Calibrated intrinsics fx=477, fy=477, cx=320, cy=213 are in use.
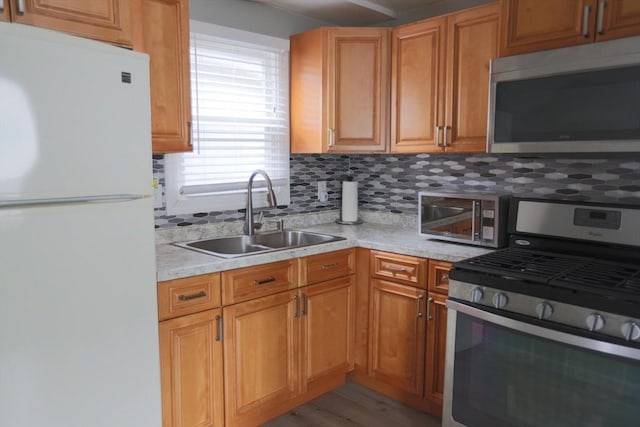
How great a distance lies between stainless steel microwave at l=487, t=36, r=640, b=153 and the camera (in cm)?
180

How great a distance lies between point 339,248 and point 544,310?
44.5 inches

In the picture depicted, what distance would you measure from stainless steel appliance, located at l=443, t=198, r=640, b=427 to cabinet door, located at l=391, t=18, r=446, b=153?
0.69 m

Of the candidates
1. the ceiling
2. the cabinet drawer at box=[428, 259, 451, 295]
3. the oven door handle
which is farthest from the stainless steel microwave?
the ceiling

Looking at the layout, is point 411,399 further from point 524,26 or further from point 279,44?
point 279,44

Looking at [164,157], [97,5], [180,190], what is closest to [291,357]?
[180,190]

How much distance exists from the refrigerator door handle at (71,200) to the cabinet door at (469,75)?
162 centimetres

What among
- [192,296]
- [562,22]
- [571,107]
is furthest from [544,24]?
[192,296]

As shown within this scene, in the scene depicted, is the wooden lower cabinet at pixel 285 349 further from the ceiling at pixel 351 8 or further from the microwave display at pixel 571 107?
the ceiling at pixel 351 8

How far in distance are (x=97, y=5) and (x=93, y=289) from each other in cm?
107

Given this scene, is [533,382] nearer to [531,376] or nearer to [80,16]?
[531,376]

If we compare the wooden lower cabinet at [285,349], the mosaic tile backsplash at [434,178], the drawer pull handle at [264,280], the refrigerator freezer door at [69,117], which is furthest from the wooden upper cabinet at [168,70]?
the wooden lower cabinet at [285,349]

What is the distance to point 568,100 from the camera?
1.94m

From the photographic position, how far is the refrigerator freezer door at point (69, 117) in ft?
4.33

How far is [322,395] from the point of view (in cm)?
268
